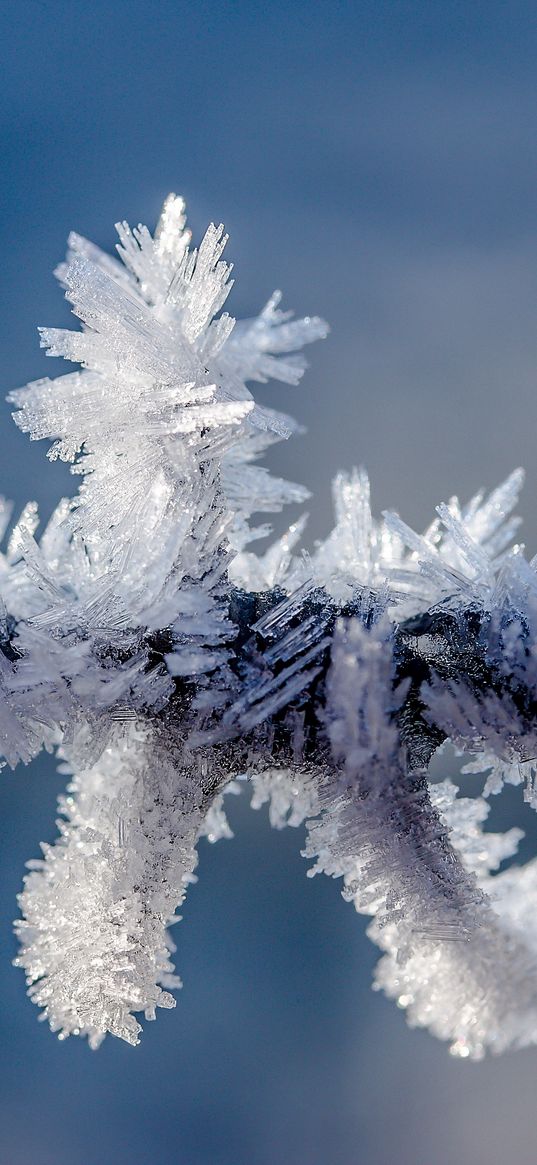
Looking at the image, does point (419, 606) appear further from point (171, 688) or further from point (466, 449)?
point (466, 449)

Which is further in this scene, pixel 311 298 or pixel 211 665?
pixel 311 298

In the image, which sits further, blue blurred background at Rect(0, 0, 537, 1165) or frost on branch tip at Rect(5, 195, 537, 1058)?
blue blurred background at Rect(0, 0, 537, 1165)

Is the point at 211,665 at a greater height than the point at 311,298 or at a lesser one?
lesser

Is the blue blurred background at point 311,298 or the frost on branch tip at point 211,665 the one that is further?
the blue blurred background at point 311,298

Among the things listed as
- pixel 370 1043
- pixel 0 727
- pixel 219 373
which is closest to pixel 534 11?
pixel 219 373
